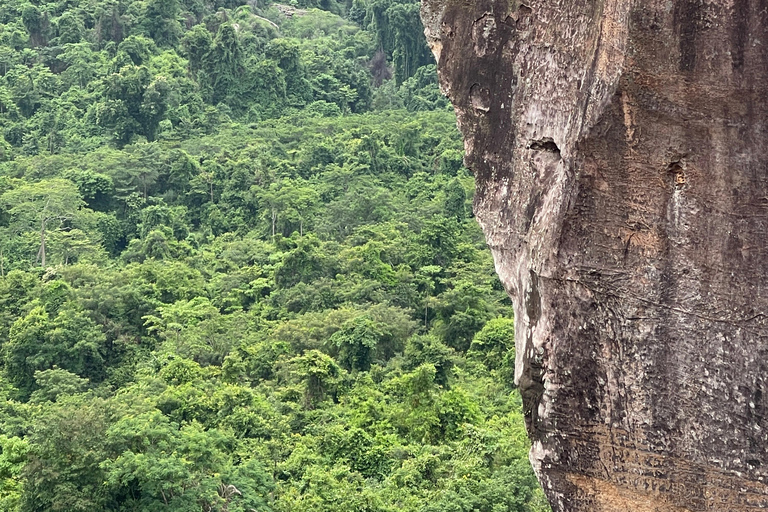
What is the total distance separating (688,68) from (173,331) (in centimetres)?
1498

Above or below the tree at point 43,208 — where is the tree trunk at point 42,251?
below

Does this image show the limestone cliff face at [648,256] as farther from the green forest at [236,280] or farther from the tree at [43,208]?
the tree at [43,208]

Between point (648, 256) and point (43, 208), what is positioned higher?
point (648, 256)

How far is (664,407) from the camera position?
14.4 feet

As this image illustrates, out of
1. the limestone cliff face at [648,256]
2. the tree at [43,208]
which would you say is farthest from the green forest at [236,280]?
the limestone cliff face at [648,256]

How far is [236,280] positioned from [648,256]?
16786 mm

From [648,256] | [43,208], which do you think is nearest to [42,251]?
[43,208]

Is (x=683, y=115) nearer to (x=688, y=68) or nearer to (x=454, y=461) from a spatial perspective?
(x=688, y=68)

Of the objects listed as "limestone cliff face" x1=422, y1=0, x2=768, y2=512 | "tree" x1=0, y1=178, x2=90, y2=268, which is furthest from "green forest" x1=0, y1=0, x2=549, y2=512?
"limestone cliff face" x1=422, y1=0, x2=768, y2=512

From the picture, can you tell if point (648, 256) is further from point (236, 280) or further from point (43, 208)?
point (43, 208)

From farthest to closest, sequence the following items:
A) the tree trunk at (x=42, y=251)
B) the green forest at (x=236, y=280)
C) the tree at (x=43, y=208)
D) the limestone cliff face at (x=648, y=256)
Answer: the tree at (x=43, y=208), the tree trunk at (x=42, y=251), the green forest at (x=236, y=280), the limestone cliff face at (x=648, y=256)

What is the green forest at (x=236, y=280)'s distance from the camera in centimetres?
1162

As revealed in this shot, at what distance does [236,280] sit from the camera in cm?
2064

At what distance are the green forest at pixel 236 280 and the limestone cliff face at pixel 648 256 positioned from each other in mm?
6306
